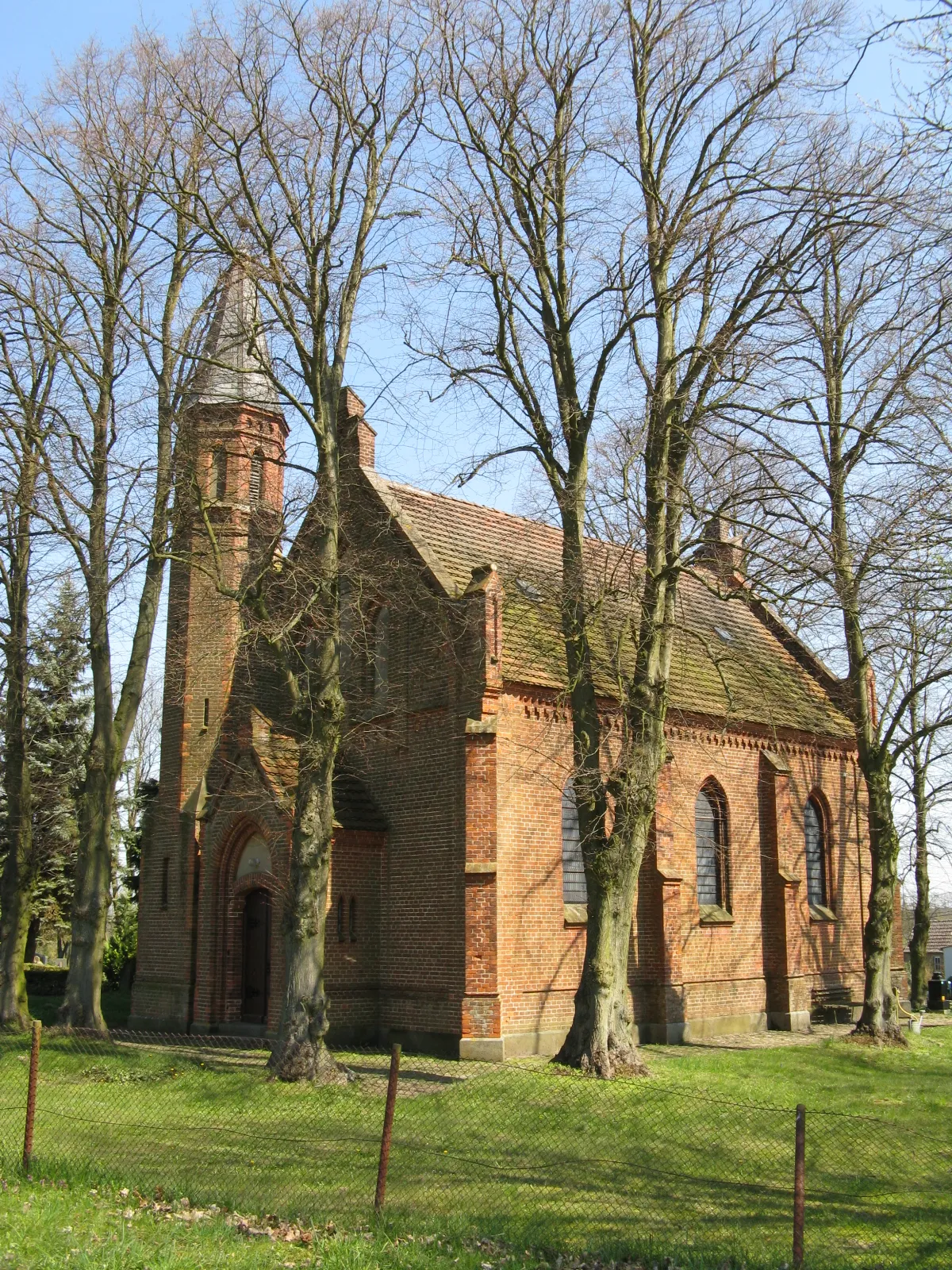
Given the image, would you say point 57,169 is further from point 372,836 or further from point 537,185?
point 372,836

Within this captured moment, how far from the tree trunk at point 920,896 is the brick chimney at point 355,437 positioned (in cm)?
1670

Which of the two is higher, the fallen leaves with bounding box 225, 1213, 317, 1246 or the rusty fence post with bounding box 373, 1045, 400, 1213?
the rusty fence post with bounding box 373, 1045, 400, 1213

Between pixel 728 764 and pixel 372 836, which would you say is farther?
pixel 728 764

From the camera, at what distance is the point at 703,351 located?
15.4 meters

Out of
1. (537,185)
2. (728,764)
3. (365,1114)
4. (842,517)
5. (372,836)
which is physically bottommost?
(365,1114)

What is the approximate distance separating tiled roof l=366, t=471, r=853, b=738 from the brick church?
3.5 inches

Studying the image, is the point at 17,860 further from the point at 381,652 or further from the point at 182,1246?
the point at 182,1246

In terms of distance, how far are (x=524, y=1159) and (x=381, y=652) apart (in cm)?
1130

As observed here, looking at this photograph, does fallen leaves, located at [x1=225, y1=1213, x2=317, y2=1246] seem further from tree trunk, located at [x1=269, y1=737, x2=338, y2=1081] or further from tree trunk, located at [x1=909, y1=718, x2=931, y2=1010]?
tree trunk, located at [x1=909, y1=718, x2=931, y2=1010]

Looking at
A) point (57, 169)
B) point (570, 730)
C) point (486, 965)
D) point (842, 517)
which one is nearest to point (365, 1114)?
point (486, 965)

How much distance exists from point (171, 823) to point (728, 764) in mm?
11092

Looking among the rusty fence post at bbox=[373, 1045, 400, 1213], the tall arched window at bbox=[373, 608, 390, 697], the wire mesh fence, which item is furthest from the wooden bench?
the rusty fence post at bbox=[373, 1045, 400, 1213]

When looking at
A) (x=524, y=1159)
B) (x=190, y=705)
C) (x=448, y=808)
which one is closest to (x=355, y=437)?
(x=190, y=705)

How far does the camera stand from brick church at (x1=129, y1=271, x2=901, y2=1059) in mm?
17781
